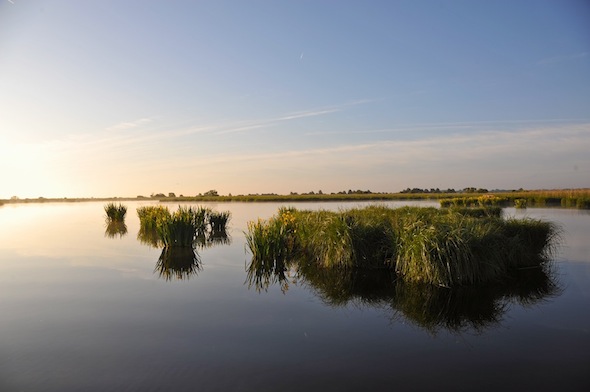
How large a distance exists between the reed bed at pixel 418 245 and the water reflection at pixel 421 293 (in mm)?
367

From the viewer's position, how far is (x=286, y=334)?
22.3 ft

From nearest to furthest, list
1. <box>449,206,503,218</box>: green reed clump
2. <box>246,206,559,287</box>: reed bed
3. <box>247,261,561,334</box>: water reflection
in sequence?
<box>247,261,561,334</box>: water reflection
<box>246,206,559,287</box>: reed bed
<box>449,206,503,218</box>: green reed clump

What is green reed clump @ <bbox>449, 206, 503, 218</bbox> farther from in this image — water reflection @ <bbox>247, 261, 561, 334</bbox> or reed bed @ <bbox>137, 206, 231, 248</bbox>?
reed bed @ <bbox>137, 206, 231, 248</bbox>

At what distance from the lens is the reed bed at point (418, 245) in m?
9.95

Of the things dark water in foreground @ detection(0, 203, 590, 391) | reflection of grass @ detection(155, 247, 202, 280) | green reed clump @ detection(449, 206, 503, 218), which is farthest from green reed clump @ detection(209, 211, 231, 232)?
green reed clump @ detection(449, 206, 503, 218)

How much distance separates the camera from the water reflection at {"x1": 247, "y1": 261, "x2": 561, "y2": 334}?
7.55 meters

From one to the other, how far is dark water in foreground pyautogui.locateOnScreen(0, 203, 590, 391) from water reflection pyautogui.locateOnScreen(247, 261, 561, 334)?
0.05m

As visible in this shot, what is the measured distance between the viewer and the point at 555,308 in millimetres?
8148

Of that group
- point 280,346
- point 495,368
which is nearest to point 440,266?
point 495,368

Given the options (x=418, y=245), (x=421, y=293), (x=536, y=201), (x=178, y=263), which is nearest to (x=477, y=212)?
(x=418, y=245)

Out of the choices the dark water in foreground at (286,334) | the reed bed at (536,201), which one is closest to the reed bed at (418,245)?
the dark water in foreground at (286,334)

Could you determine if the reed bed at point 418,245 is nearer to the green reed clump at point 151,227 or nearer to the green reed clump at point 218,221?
the green reed clump at point 151,227

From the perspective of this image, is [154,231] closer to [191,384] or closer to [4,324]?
[4,324]

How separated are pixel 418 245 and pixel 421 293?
1.37 metres
